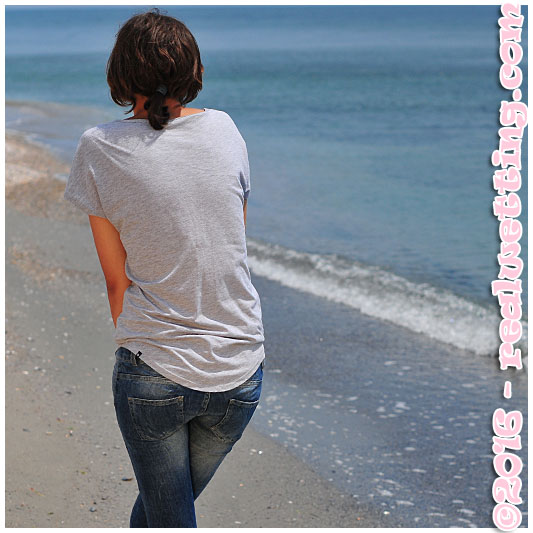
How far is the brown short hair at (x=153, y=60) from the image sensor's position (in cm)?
169

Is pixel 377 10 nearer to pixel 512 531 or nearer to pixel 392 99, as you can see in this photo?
pixel 392 99

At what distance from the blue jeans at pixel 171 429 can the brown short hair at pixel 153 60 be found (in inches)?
23.2

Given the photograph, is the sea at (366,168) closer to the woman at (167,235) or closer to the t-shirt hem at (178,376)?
the woman at (167,235)

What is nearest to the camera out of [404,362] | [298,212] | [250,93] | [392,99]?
[404,362]

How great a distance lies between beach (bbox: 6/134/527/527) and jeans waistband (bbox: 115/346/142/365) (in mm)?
1634

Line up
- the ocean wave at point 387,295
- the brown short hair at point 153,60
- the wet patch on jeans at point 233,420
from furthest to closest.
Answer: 1. the ocean wave at point 387,295
2. the wet patch on jeans at point 233,420
3. the brown short hair at point 153,60

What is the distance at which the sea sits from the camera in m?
7.37

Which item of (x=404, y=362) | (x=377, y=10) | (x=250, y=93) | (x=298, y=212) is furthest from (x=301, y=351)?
(x=377, y=10)

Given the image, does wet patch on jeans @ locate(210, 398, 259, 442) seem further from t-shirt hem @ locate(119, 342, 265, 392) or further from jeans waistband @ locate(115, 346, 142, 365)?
jeans waistband @ locate(115, 346, 142, 365)

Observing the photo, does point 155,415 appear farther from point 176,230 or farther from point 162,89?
point 162,89

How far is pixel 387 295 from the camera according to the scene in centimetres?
712

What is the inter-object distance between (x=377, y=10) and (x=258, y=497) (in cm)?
15177

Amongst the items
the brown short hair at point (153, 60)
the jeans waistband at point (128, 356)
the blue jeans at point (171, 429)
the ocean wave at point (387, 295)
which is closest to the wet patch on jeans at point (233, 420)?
the blue jeans at point (171, 429)

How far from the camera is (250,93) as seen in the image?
92.8 ft
